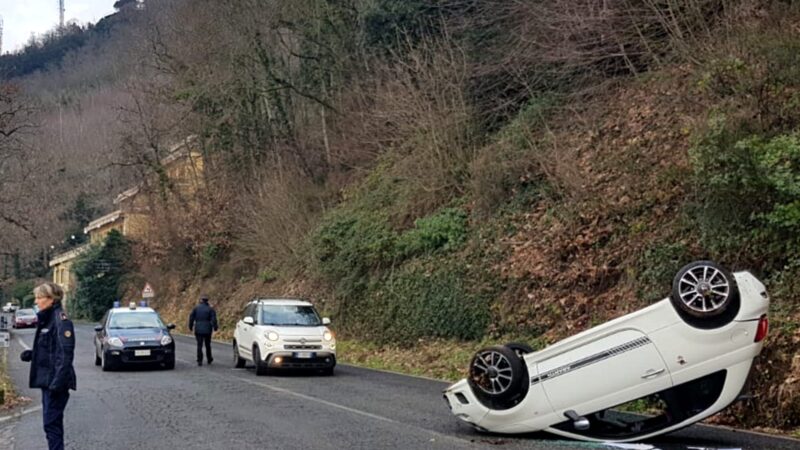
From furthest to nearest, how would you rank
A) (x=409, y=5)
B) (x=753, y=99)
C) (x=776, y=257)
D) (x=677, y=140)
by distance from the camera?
(x=409, y=5)
(x=677, y=140)
(x=753, y=99)
(x=776, y=257)

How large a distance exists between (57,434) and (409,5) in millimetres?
23805

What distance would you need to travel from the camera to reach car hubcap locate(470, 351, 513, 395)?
9.81 metres

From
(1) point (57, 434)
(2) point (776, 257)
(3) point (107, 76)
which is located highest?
(3) point (107, 76)

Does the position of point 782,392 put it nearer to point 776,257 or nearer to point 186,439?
point 776,257

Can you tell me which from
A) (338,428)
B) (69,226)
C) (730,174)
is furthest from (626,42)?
(69,226)

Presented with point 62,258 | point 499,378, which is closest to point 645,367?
point 499,378

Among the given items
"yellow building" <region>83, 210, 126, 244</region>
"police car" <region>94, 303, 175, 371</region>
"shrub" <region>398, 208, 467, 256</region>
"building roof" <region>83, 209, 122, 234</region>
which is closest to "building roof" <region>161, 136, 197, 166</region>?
"yellow building" <region>83, 210, 126, 244</region>

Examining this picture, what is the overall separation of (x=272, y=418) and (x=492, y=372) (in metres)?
3.95

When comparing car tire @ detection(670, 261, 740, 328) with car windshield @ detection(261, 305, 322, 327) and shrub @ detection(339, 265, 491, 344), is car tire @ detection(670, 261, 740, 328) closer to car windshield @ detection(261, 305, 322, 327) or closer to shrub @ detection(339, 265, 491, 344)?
shrub @ detection(339, 265, 491, 344)

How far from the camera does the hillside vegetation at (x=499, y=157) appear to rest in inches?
548

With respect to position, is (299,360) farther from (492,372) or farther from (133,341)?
(492,372)

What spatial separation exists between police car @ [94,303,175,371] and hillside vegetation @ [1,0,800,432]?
19.7 ft

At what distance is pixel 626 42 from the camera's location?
2198cm

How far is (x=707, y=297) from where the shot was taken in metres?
8.91
